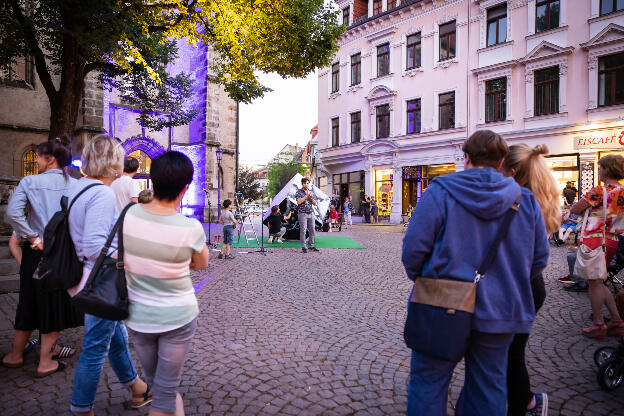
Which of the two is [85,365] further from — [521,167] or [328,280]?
[328,280]

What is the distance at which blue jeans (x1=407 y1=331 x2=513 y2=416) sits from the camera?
5.98ft

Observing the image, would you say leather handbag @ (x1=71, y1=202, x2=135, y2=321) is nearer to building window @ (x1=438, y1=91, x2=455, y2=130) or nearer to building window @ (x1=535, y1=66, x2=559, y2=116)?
building window @ (x1=535, y1=66, x2=559, y2=116)

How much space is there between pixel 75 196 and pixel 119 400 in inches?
60.1

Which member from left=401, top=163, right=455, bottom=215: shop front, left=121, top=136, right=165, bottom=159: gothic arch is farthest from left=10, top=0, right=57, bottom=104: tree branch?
left=401, top=163, right=455, bottom=215: shop front

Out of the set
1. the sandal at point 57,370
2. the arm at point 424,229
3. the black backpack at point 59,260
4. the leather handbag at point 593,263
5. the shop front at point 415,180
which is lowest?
the sandal at point 57,370

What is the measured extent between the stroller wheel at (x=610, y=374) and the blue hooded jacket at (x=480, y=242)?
5.75 feet

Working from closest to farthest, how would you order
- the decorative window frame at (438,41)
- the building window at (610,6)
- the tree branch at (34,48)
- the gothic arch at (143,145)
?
1. the tree branch at (34,48)
2. the building window at (610,6)
3. the decorative window frame at (438,41)
4. the gothic arch at (143,145)

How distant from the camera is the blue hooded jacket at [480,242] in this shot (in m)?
1.78

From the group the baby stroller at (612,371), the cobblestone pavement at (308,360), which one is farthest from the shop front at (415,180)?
the baby stroller at (612,371)

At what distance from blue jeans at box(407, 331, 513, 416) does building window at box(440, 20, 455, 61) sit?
76.7ft

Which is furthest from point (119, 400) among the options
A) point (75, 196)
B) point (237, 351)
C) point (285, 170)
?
point (285, 170)

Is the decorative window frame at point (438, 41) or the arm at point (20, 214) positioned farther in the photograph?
the decorative window frame at point (438, 41)

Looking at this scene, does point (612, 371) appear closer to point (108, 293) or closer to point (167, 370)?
point (167, 370)

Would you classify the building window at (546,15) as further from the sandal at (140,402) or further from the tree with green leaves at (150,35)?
the sandal at (140,402)
